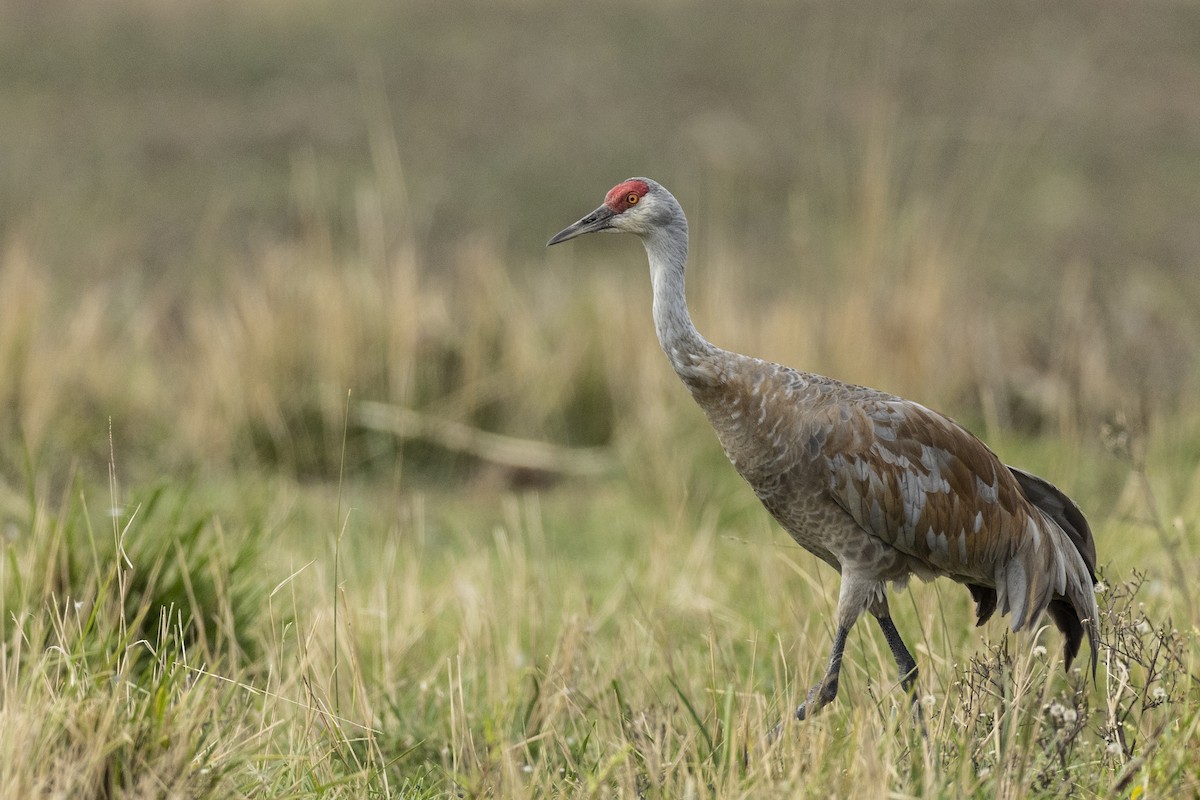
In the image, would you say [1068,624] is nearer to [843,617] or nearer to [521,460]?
[843,617]


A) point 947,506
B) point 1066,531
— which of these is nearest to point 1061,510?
point 1066,531

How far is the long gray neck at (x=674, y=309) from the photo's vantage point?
3.34m

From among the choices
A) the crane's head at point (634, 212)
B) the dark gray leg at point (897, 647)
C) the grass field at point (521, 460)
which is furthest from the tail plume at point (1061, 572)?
the crane's head at point (634, 212)

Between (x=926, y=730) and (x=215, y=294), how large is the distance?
6.79 m

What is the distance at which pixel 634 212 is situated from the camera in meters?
3.46

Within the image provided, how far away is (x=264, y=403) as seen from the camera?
21.2ft

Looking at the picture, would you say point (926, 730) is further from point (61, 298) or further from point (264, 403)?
point (61, 298)

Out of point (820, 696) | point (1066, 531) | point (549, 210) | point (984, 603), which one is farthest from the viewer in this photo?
point (549, 210)

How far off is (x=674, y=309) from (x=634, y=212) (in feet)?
0.86

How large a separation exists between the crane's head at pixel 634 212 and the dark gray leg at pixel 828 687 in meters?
1.00

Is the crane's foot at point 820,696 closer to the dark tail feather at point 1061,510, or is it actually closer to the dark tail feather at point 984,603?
the dark tail feather at point 984,603

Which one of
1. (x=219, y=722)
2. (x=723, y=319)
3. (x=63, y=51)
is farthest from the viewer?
(x=63, y=51)

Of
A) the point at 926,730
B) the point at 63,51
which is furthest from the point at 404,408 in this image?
the point at 63,51

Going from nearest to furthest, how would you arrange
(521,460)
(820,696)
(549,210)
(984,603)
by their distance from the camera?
(820,696), (984,603), (521,460), (549,210)
